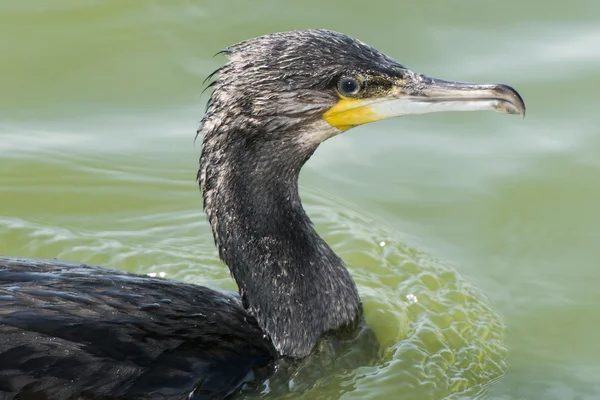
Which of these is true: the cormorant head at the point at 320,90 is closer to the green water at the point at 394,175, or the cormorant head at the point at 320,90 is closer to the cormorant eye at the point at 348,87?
the cormorant eye at the point at 348,87

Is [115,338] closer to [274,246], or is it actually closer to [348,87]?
[274,246]

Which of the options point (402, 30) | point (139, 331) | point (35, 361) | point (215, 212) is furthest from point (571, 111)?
point (35, 361)

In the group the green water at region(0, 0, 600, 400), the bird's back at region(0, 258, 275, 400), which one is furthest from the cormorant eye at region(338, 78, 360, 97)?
the green water at region(0, 0, 600, 400)

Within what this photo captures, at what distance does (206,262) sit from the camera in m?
8.00

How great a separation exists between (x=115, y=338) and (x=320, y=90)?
1.73 metres

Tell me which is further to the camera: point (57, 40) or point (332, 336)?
point (57, 40)

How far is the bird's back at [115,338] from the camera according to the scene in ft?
18.9

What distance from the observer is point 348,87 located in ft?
20.7

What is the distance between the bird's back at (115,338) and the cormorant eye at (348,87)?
1.44m

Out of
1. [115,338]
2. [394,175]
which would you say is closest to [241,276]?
[115,338]

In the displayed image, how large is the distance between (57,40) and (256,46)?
177 inches

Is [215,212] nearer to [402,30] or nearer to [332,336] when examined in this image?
[332,336]

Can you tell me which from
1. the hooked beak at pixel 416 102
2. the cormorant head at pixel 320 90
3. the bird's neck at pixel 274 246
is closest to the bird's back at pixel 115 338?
the bird's neck at pixel 274 246

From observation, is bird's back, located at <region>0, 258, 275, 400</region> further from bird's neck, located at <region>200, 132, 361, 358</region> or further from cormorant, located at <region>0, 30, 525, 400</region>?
bird's neck, located at <region>200, 132, 361, 358</region>
